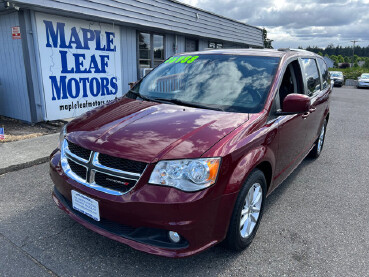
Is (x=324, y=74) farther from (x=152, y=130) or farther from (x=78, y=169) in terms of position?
(x=78, y=169)

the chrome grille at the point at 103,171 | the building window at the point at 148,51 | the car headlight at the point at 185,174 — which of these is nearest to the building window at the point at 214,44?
the building window at the point at 148,51

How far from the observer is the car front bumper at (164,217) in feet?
6.64

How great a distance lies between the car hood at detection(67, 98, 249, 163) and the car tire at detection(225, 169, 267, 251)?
19.0 inches

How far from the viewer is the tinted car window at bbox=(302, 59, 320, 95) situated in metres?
3.98

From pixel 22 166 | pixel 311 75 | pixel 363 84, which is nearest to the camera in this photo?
pixel 311 75

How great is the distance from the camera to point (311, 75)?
4.20 meters

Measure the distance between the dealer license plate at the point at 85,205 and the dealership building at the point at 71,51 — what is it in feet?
16.4

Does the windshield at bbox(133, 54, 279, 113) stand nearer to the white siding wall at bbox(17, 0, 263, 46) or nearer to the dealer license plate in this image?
the dealer license plate

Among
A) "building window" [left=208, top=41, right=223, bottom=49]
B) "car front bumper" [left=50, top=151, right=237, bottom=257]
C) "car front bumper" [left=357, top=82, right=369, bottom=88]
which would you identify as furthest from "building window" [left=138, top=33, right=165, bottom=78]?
"car front bumper" [left=357, top=82, right=369, bottom=88]

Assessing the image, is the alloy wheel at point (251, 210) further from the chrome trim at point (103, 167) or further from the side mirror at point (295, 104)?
the chrome trim at point (103, 167)

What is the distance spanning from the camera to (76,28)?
737 cm

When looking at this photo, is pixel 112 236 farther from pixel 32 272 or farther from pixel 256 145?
pixel 256 145

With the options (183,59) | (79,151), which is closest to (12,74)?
(183,59)

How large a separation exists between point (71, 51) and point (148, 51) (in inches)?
125
